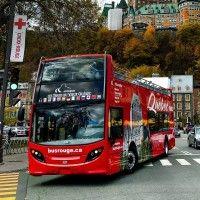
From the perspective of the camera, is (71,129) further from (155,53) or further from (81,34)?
(155,53)

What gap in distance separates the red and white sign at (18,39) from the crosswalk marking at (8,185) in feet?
15.2

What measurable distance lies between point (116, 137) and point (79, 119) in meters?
1.30

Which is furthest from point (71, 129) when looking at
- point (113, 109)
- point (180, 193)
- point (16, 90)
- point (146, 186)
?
point (16, 90)

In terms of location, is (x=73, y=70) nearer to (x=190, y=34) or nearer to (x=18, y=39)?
(x=18, y=39)

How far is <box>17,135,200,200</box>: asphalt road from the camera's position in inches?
467

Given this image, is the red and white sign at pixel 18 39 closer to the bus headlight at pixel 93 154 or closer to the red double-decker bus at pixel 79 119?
the red double-decker bus at pixel 79 119

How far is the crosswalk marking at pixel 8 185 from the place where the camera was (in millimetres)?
12556

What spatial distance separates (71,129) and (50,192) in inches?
82.8

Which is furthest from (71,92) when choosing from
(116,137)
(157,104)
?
(157,104)

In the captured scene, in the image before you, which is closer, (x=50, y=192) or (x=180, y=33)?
(x=50, y=192)

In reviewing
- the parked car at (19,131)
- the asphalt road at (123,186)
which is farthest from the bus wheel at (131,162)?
the parked car at (19,131)

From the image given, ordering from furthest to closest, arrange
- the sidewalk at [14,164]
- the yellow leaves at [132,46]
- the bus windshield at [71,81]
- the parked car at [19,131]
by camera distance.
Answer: the yellow leaves at [132,46] → the parked car at [19,131] → the sidewalk at [14,164] → the bus windshield at [71,81]

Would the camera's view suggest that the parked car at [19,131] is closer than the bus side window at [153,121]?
No

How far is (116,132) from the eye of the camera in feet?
Result: 50.1
